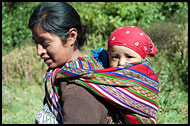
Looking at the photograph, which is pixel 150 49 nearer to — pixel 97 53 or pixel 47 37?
pixel 97 53

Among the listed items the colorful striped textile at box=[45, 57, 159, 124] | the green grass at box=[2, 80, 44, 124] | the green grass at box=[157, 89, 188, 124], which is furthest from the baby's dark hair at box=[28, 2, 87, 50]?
the green grass at box=[2, 80, 44, 124]

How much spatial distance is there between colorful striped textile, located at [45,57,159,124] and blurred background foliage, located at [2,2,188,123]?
225cm

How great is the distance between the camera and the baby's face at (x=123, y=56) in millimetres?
1508

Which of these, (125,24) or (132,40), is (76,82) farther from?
Answer: (125,24)

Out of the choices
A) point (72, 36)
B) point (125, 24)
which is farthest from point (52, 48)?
point (125, 24)

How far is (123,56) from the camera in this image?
1.51 meters

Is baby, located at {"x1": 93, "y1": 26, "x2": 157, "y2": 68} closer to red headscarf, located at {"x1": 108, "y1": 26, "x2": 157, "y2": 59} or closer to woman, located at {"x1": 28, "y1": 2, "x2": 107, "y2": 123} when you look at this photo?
red headscarf, located at {"x1": 108, "y1": 26, "x2": 157, "y2": 59}

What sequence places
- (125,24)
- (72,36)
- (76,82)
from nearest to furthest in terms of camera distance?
(76,82) < (72,36) < (125,24)

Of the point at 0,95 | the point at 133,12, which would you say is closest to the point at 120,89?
the point at 0,95

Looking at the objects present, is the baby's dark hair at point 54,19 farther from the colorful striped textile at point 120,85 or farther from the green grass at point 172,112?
the green grass at point 172,112

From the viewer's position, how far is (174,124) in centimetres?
303

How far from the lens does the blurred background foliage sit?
4402 millimetres

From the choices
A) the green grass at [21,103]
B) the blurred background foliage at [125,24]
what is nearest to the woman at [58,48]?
the green grass at [21,103]

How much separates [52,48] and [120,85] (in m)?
0.48
